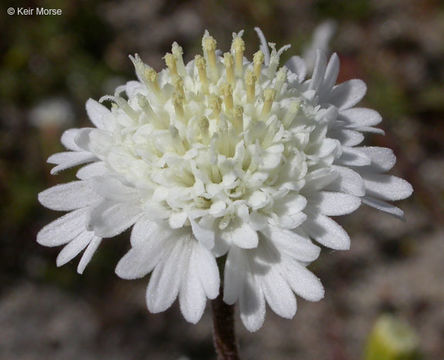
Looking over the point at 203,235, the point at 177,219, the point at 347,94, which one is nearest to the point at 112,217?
the point at 177,219

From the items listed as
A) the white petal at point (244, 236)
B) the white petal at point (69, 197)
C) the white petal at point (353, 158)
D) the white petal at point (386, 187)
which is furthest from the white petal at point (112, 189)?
the white petal at point (386, 187)

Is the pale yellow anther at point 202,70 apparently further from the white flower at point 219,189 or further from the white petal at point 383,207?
the white petal at point 383,207

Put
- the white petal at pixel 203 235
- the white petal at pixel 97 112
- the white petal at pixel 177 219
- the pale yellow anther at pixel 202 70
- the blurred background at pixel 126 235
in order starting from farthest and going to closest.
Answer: the blurred background at pixel 126 235
the white petal at pixel 97 112
the pale yellow anther at pixel 202 70
the white petal at pixel 177 219
the white petal at pixel 203 235

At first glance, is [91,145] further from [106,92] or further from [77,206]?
[106,92]

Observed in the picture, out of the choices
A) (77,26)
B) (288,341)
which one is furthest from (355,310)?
(77,26)

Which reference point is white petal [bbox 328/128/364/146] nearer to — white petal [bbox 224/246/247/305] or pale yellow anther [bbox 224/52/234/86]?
pale yellow anther [bbox 224/52/234/86]
